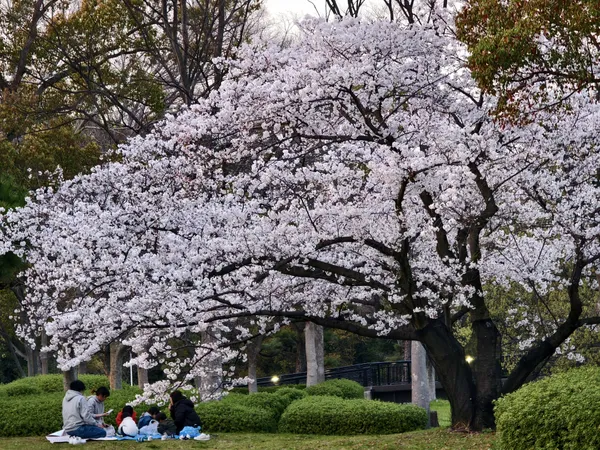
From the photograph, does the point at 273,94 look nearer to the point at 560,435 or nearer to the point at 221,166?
the point at 221,166

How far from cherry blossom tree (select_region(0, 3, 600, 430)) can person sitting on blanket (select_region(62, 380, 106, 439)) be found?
0.56m

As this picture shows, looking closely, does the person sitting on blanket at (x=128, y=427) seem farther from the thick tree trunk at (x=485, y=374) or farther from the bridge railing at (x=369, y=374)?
the bridge railing at (x=369, y=374)

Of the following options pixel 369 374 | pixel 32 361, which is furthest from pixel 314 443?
pixel 32 361

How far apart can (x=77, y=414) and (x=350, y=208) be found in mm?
5345

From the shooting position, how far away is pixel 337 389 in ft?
65.8

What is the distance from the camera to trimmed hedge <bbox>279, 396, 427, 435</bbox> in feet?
51.5

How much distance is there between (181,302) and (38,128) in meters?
10.9

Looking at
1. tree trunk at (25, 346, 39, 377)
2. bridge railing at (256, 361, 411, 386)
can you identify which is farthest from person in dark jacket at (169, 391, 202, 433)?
tree trunk at (25, 346, 39, 377)

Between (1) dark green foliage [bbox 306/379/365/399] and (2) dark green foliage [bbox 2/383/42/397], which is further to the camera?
(1) dark green foliage [bbox 306/379/365/399]

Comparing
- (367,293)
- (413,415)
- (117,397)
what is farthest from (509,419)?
(117,397)

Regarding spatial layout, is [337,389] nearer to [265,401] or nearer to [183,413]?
[265,401]

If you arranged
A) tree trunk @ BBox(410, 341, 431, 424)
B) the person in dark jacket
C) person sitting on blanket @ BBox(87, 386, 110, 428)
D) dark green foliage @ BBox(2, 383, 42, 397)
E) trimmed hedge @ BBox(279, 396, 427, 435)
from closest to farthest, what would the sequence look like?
person sitting on blanket @ BBox(87, 386, 110, 428)
the person in dark jacket
trimmed hedge @ BBox(279, 396, 427, 435)
dark green foliage @ BBox(2, 383, 42, 397)
tree trunk @ BBox(410, 341, 431, 424)

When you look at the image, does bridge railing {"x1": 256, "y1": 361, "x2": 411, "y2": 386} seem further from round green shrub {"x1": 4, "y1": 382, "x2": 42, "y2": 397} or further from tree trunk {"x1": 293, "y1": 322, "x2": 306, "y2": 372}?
round green shrub {"x1": 4, "y1": 382, "x2": 42, "y2": 397}

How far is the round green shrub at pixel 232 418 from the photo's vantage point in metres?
15.7
